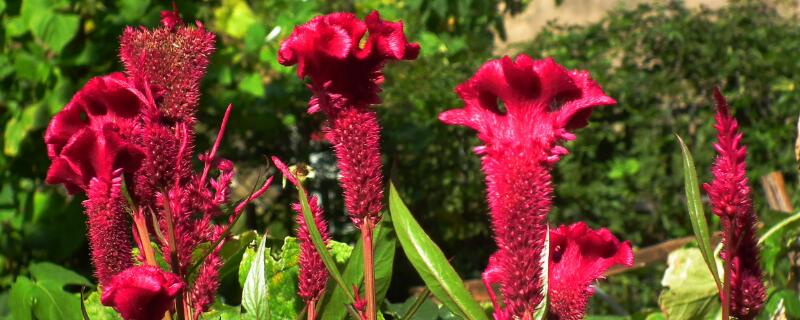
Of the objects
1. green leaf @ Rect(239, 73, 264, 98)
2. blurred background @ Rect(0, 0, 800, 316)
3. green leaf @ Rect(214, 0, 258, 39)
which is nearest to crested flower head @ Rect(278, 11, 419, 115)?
green leaf @ Rect(239, 73, 264, 98)

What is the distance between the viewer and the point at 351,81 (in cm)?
110

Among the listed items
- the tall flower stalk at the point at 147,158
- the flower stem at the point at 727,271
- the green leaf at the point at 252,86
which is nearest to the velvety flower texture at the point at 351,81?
the tall flower stalk at the point at 147,158

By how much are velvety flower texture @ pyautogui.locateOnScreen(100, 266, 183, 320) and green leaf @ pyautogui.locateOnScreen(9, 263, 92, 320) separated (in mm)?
978

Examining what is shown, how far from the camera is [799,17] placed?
304 inches

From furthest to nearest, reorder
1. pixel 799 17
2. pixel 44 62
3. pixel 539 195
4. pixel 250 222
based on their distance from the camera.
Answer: pixel 799 17 → pixel 250 222 → pixel 44 62 → pixel 539 195

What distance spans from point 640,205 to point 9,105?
3.62 meters

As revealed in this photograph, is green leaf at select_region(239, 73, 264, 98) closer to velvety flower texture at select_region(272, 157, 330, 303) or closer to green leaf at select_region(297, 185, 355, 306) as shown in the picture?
velvety flower texture at select_region(272, 157, 330, 303)

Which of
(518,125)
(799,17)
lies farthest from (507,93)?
(799,17)

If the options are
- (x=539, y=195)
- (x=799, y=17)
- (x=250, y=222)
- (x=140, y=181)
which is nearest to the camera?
(x=539, y=195)

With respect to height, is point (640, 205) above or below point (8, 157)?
below

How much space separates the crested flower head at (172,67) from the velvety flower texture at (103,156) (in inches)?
0.9

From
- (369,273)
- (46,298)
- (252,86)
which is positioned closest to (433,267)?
(369,273)

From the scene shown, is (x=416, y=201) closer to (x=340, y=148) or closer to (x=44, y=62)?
(x=44, y=62)

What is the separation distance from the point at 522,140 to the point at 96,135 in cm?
42
